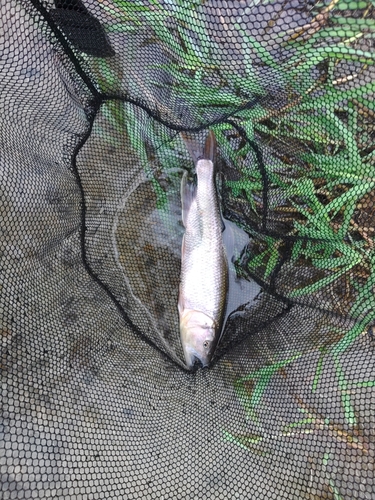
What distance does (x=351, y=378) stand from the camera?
1867mm


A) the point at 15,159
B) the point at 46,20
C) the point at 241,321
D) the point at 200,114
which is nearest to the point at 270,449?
the point at 241,321

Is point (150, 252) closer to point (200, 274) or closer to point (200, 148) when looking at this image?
point (200, 274)

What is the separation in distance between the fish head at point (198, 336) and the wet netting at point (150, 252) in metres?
0.07

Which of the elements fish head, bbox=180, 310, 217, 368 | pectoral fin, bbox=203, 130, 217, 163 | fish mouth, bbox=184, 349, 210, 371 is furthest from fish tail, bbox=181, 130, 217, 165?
fish mouth, bbox=184, 349, 210, 371

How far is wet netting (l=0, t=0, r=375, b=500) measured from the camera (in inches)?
68.3

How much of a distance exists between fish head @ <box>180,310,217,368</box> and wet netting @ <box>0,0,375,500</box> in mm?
69

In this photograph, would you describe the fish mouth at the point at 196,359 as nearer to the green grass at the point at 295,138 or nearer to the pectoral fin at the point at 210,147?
the green grass at the point at 295,138

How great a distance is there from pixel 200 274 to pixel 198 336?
1.04 feet

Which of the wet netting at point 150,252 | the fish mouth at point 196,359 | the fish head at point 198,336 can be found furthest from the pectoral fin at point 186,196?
the fish mouth at point 196,359

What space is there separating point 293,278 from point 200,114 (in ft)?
3.07

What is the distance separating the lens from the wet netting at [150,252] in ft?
5.69

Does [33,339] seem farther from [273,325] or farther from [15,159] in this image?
[273,325]

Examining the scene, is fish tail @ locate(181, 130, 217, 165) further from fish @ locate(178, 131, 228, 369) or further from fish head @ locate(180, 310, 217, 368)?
fish head @ locate(180, 310, 217, 368)

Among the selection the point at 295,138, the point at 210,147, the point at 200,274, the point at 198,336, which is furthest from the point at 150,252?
the point at 295,138
